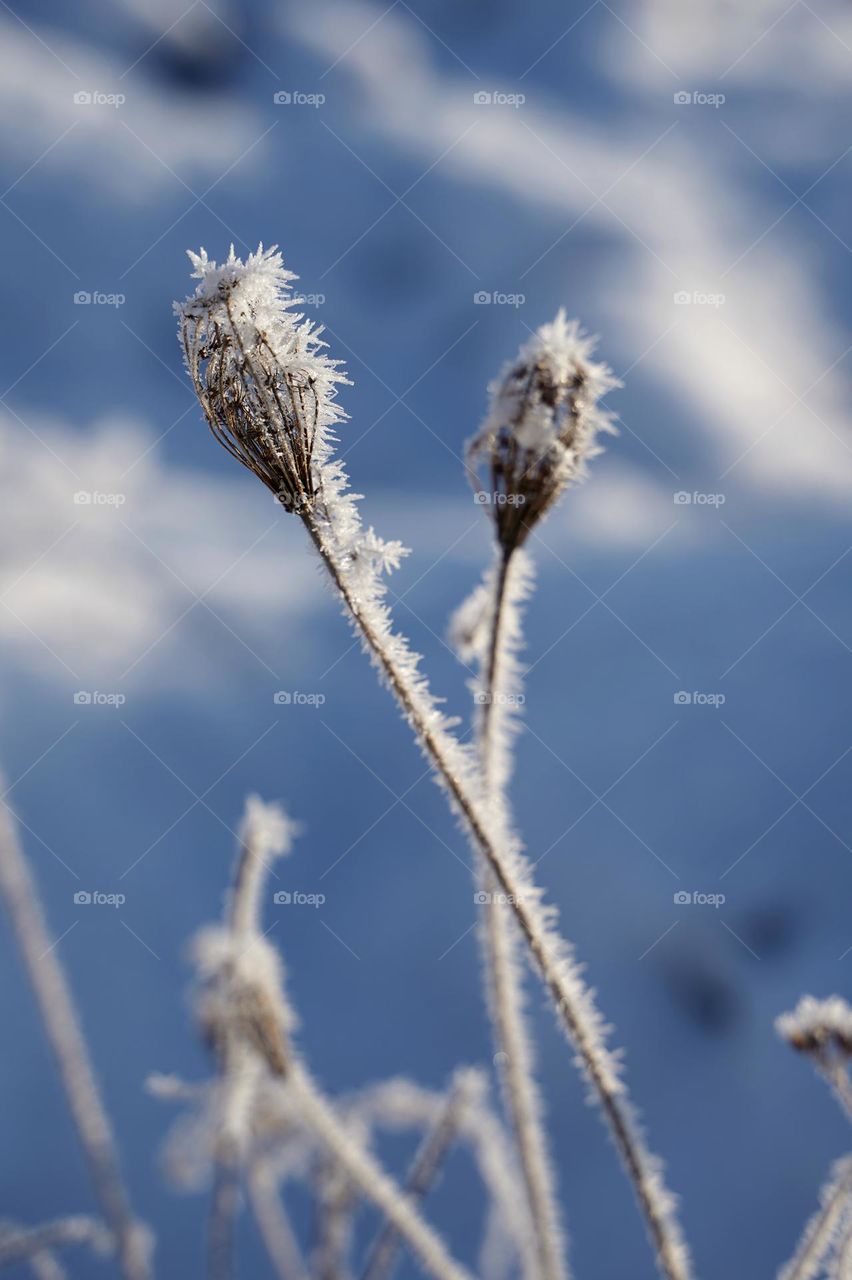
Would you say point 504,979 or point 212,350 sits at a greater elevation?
point 212,350

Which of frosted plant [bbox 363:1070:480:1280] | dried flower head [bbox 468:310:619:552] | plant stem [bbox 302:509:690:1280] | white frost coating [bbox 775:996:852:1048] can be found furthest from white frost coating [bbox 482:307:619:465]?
frosted plant [bbox 363:1070:480:1280]

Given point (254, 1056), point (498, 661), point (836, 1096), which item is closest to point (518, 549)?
point (498, 661)

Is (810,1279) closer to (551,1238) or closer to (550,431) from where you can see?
(551,1238)

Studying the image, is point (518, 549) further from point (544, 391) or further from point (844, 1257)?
point (844, 1257)

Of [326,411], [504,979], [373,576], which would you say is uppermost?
→ [326,411]

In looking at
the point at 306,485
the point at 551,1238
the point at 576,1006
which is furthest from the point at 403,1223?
the point at 306,485

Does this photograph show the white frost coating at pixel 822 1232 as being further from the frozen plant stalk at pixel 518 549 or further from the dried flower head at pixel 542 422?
the dried flower head at pixel 542 422

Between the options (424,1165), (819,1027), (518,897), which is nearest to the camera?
(518,897)
